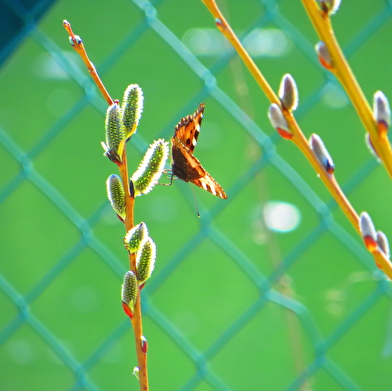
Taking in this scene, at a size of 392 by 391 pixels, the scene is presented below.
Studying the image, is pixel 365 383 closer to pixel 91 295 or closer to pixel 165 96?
pixel 91 295

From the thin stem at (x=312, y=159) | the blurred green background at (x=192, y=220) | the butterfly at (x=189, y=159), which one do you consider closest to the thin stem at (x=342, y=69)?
the thin stem at (x=312, y=159)

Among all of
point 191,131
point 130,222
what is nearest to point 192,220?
point 191,131

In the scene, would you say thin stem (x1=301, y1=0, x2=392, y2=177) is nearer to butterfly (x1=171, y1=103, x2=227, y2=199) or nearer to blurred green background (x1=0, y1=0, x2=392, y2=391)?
butterfly (x1=171, y1=103, x2=227, y2=199)

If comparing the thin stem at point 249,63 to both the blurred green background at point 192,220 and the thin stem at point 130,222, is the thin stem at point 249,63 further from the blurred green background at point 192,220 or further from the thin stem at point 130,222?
the blurred green background at point 192,220

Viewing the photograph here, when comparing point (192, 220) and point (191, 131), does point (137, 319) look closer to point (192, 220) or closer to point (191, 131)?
point (191, 131)

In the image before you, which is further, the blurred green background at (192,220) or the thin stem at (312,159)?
the blurred green background at (192,220)

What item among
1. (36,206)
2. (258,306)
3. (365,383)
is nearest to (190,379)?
(258,306)
